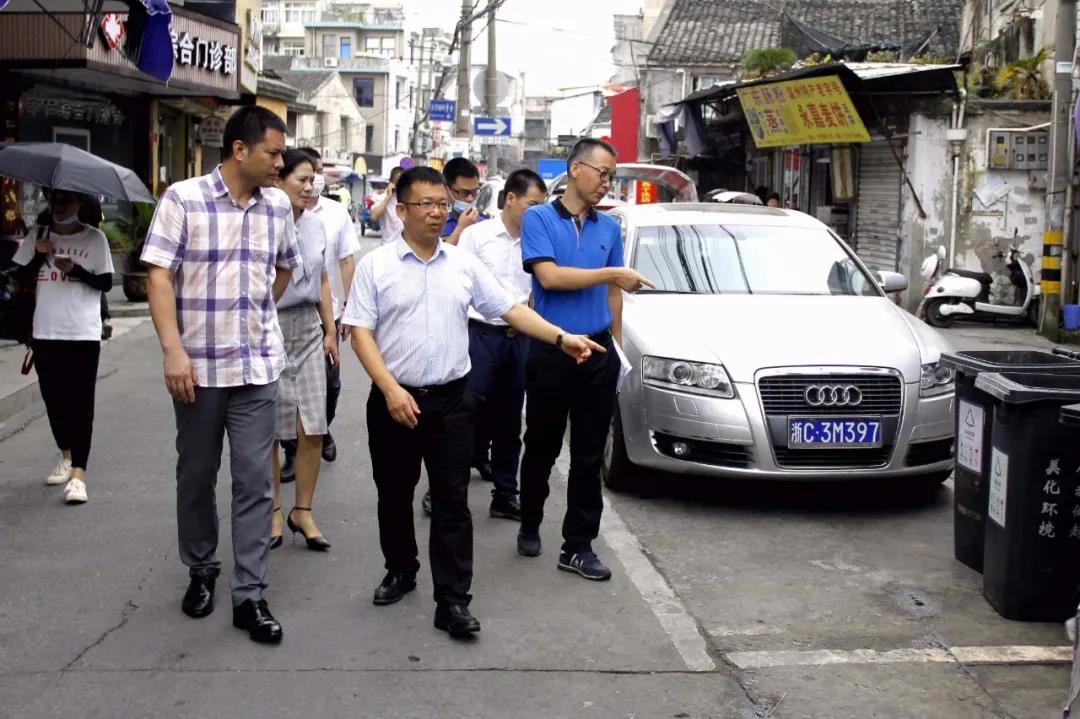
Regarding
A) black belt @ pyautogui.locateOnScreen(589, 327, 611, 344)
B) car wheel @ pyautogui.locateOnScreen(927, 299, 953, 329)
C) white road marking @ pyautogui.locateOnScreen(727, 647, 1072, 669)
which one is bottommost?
white road marking @ pyautogui.locateOnScreen(727, 647, 1072, 669)

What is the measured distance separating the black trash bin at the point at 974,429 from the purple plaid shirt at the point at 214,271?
3103 mm

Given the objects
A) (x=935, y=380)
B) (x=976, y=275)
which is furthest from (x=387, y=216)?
(x=976, y=275)

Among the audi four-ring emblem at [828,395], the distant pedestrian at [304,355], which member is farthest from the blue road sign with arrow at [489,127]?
the distant pedestrian at [304,355]

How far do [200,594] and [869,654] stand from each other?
2610 millimetres

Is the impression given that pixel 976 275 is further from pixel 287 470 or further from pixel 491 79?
pixel 491 79

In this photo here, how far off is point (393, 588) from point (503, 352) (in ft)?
5.91

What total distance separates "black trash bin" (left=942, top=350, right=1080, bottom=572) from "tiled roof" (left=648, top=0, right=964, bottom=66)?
94.3 feet

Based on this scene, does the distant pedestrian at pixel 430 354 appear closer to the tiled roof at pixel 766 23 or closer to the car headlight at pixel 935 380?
the car headlight at pixel 935 380

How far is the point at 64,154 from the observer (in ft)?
25.2

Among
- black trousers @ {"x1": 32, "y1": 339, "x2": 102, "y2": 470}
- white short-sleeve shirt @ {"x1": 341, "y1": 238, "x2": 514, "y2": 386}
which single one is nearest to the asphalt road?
black trousers @ {"x1": 32, "y1": 339, "x2": 102, "y2": 470}

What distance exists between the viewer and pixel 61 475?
25.0 feet

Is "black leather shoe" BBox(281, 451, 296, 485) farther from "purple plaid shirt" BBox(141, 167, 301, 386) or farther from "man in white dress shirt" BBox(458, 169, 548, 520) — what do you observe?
"purple plaid shirt" BBox(141, 167, 301, 386)

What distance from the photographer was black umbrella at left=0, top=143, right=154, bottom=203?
7387mm

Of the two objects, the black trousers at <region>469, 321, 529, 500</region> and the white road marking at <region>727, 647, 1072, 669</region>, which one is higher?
the black trousers at <region>469, 321, 529, 500</region>
